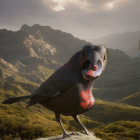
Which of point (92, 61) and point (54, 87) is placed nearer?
point (92, 61)

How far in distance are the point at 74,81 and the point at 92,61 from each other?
101 cm

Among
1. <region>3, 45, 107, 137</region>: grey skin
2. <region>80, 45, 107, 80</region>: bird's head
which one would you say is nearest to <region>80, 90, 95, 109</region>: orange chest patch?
<region>3, 45, 107, 137</region>: grey skin

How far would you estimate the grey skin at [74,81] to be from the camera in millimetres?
6625

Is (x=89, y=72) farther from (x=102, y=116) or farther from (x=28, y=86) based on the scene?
(x=28, y=86)

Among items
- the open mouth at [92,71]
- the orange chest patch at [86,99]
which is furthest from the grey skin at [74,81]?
the orange chest patch at [86,99]

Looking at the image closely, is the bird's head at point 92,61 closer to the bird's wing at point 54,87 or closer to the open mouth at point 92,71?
the open mouth at point 92,71

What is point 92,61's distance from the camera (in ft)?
21.0

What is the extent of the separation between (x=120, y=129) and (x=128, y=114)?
182 ft

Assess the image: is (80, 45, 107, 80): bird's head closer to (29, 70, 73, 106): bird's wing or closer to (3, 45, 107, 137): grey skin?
(3, 45, 107, 137): grey skin

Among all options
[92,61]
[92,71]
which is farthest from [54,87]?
[92,61]

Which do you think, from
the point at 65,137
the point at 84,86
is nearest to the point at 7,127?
the point at 65,137

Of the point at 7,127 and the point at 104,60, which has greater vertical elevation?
the point at 104,60

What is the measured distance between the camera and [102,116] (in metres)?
78.4

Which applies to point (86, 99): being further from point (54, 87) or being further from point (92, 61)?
point (92, 61)
